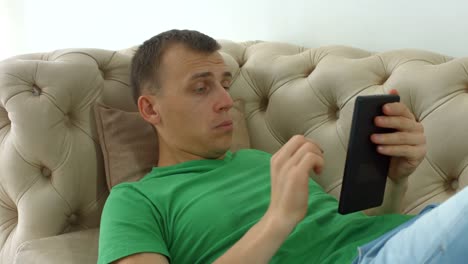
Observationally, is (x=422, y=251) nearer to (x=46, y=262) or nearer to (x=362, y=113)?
(x=362, y=113)

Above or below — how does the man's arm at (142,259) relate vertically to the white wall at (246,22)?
below

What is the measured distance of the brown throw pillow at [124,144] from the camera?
114cm

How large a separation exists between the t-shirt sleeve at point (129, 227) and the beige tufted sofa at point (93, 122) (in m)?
0.19

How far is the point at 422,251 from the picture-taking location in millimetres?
575

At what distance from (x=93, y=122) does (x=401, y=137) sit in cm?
75

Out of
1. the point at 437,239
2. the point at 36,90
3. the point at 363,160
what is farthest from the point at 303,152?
the point at 36,90

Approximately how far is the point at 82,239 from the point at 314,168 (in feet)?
2.09

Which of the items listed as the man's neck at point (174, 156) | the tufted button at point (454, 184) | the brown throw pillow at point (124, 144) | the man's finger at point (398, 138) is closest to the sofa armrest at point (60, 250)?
the brown throw pillow at point (124, 144)

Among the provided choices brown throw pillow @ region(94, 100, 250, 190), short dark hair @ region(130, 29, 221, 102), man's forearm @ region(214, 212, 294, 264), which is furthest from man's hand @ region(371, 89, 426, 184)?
brown throw pillow @ region(94, 100, 250, 190)

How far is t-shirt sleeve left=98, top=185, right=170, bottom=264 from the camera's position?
2.56 feet

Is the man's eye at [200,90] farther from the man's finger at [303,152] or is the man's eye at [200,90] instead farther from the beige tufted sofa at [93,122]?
the man's finger at [303,152]

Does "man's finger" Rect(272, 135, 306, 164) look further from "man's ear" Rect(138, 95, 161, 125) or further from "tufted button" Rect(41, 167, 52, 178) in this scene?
"tufted button" Rect(41, 167, 52, 178)

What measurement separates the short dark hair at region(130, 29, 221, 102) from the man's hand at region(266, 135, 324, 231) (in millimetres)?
442

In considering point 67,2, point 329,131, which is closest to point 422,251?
point 329,131
